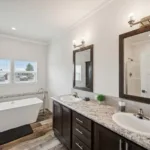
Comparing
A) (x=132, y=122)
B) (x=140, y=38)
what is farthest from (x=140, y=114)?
(x=140, y=38)

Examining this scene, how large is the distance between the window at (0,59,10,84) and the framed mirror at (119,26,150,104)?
345cm

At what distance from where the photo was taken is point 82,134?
166 centimetres

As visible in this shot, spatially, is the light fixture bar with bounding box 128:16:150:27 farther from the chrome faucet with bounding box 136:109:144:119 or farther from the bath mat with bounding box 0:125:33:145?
the bath mat with bounding box 0:125:33:145

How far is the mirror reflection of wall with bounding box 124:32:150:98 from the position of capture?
149 centimetres

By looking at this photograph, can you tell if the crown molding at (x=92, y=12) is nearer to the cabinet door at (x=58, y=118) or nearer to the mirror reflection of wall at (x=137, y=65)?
the mirror reflection of wall at (x=137, y=65)

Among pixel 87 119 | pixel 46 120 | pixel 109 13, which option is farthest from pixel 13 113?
pixel 109 13

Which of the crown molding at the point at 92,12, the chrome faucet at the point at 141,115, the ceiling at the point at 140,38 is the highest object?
the crown molding at the point at 92,12

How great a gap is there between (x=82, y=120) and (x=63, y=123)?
683 mm

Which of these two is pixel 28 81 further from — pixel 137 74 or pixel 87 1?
pixel 137 74

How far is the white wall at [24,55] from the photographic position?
356cm

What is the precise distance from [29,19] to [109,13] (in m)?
1.72

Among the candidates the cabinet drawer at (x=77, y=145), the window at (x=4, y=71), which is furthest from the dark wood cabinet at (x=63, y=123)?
the window at (x=4, y=71)

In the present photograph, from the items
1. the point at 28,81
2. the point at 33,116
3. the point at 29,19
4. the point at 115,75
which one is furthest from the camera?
the point at 28,81

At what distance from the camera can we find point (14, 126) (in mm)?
2900
